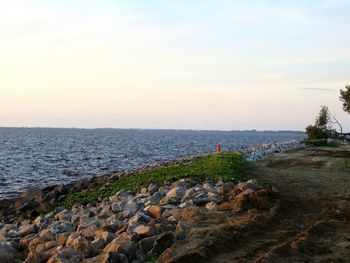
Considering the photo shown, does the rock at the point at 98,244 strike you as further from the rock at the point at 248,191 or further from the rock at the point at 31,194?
the rock at the point at 31,194

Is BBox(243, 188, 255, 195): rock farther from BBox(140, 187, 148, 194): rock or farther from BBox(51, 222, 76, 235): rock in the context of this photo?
BBox(51, 222, 76, 235): rock

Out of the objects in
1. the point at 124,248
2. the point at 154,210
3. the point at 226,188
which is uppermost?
the point at 226,188

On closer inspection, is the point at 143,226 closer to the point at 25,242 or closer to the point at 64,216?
the point at 25,242

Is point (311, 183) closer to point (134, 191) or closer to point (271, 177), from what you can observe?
point (271, 177)

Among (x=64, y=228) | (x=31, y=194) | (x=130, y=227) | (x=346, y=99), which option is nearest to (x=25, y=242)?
(x=64, y=228)

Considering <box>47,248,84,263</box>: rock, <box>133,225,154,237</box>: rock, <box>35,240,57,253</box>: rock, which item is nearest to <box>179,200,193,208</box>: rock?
<box>133,225,154,237</box>: rock

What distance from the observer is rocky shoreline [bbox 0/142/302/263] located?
8680 millimetres

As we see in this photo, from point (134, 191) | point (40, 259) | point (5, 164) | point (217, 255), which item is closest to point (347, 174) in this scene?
point (134, 191)

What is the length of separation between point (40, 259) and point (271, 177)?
11.5 meters

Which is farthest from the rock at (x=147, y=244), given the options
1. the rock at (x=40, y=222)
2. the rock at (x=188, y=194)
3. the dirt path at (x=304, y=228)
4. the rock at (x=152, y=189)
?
the rock at (x=152, y=189)

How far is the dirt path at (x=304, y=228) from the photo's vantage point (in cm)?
830

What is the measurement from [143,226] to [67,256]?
1659mm

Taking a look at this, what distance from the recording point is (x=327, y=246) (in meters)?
8.90

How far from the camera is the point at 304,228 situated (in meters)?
10.3
